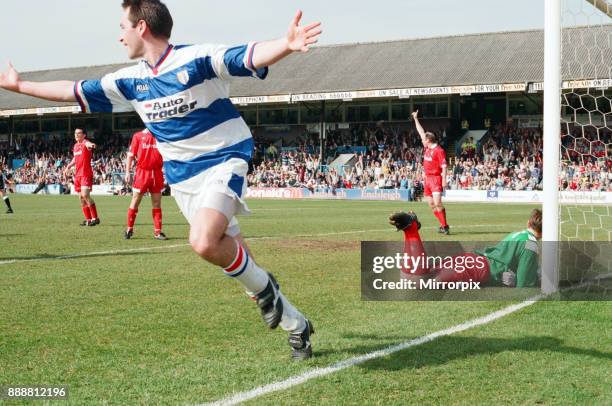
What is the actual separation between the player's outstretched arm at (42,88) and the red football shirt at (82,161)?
38.0 feet

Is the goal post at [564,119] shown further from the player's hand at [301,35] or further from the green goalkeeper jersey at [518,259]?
the player's hand at [301,35]

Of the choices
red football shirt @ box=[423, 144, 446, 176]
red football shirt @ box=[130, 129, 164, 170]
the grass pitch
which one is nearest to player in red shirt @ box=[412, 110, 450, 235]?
red football shirt @ box=[423, 144, 446, 176]

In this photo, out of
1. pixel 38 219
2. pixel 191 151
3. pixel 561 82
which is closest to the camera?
pixel 191 151

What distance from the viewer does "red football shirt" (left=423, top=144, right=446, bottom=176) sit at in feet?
52.3

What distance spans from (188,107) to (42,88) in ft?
4.07

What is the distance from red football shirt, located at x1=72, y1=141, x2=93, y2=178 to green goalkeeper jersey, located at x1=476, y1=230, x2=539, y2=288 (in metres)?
11.6

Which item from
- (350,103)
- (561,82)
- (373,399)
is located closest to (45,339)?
(373,399)

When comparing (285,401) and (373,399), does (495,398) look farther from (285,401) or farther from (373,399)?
(285,401)

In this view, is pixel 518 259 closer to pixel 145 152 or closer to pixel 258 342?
pixel 258 342

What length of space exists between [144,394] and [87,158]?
13.9 m

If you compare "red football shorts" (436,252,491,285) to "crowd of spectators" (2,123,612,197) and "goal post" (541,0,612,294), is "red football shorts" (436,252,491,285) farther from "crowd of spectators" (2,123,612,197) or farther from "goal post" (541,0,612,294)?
"crowd of spectators" (2,123,612,197)

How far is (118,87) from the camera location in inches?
206

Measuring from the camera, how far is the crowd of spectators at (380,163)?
39.5m

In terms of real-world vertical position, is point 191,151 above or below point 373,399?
above
